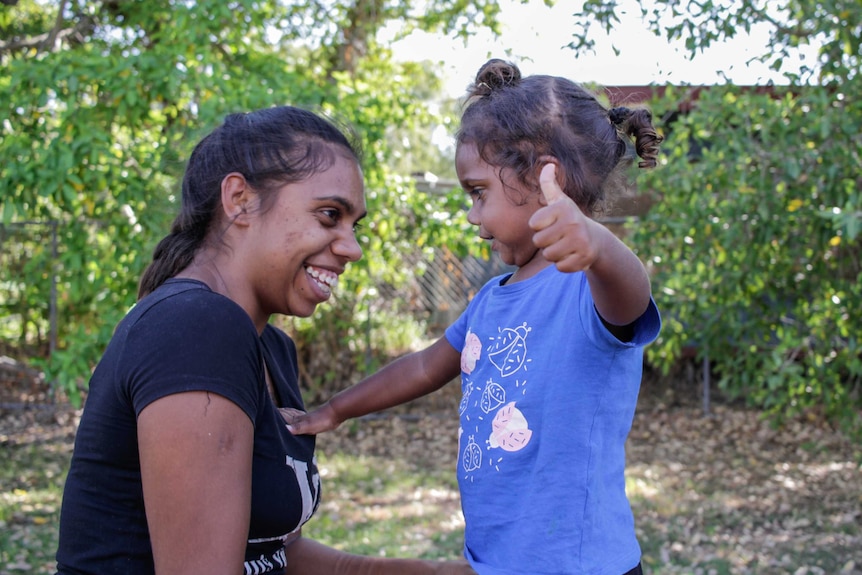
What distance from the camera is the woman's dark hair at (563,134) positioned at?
2150 mm

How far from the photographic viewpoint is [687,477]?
706cm

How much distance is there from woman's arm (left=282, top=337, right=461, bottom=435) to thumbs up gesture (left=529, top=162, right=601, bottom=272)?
0.99m

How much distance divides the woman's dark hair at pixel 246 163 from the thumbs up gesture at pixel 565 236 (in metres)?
0.61

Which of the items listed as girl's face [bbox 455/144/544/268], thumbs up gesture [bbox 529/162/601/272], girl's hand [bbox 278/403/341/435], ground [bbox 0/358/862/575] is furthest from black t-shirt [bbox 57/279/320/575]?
ground [bbox 0/358/862/575]

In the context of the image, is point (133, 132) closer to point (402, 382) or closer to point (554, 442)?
point (402, 382)

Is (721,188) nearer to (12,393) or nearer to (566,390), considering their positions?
(566,390)

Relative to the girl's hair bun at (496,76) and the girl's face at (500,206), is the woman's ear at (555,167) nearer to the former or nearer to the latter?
the girl's face at (500,206)

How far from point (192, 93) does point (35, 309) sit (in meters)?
4.06

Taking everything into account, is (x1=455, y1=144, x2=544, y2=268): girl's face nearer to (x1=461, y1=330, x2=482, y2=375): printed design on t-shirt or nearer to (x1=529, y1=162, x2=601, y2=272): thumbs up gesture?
(x1=461, y1=330, x2=482, y2=375): printed design on t-shirt

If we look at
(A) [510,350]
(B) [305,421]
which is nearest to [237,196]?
(B) [305,421]

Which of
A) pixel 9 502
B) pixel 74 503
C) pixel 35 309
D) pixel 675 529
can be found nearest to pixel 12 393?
pixel 35 309

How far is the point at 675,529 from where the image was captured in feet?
18.7

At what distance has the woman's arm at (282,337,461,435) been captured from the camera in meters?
2.50

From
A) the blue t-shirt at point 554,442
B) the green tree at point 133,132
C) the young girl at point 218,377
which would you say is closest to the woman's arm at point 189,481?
the young girl at point 218,377
